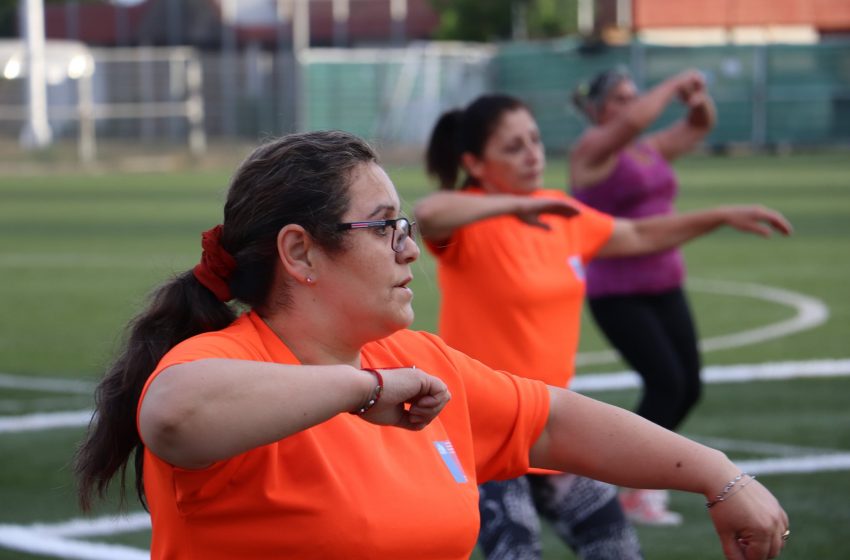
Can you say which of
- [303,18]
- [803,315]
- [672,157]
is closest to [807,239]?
[803,315]

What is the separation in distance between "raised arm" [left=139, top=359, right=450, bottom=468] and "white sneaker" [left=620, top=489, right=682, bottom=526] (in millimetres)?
4463

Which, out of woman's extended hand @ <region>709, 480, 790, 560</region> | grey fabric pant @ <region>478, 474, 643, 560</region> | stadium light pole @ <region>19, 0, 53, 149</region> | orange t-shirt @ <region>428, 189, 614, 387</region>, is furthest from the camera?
stadium light pole @ <region>19, 0, 53, 149</region>

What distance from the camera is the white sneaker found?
7160 mm

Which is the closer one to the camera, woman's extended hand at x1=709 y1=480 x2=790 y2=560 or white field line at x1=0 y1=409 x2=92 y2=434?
woman's extended hand at x1=709 y1=480 x2=790 y2=560

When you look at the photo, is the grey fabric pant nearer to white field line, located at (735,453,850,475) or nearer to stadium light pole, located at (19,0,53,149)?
white field line, located at (735,453,850,475)

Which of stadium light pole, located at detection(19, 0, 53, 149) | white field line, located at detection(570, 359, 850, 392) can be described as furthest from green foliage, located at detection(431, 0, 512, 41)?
white field line, located at detection(570, 359, 850, 392)

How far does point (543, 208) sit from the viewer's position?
5.39m

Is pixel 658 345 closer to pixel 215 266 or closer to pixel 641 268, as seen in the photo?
pixel 641 268

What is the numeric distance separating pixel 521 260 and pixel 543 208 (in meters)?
0.33

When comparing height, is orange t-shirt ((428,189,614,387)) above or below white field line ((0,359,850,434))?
above

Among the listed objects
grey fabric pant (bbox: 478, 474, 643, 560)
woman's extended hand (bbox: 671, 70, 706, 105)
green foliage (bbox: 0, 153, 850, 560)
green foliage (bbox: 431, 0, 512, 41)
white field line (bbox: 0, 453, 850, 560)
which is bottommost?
green foliage (bbox: 0, 153, 850, 560)

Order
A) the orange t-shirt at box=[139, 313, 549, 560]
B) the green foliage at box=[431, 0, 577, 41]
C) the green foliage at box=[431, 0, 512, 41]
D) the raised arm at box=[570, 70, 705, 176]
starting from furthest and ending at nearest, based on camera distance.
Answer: the green foliage at box=[431, 0, 512, 41], the green foliage at box=[431, 0, 577, 41], the raised arm at box=[570, 70, 705, 176], the orange t-shirt at box=[139, 313, 549, 560]

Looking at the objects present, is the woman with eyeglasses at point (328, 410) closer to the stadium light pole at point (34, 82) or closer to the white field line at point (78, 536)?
the white field line at point (78, 536)

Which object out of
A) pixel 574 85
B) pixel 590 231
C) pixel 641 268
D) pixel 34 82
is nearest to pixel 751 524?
pixel 590 231
